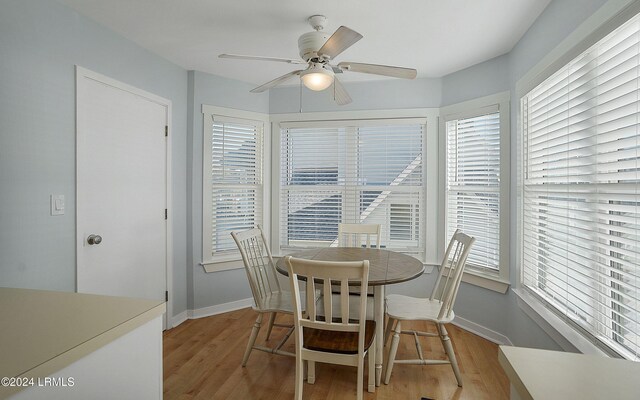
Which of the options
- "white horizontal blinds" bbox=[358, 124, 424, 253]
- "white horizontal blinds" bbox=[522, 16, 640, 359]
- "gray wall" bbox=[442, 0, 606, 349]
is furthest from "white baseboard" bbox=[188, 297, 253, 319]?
"white horizontal blinds" bbox=[522, 16, 640, 359]

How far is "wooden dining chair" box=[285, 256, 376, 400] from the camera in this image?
1.64 meters

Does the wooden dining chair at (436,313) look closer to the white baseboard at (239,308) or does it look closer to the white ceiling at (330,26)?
the white baseboard at (239,308)

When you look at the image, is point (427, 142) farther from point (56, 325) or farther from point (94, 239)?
point (56, 325)

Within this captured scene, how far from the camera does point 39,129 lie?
1983mm

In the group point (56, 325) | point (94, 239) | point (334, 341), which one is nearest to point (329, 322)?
point (334, 341)

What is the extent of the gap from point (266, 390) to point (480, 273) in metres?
2.15

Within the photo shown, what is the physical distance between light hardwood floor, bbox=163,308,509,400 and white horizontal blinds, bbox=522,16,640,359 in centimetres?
78

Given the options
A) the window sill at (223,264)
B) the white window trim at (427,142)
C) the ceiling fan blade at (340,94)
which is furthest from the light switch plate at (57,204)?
the white window trim at (427,142)

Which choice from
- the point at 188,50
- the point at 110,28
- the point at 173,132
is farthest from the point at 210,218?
the point at 110,28

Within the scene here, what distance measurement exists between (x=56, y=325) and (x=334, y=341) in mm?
1317

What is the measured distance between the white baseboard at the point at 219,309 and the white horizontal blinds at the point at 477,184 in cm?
234

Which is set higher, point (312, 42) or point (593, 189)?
point (312, 42)

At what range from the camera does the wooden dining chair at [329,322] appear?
1645 mm

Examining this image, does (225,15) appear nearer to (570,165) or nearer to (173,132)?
(173,132)
